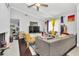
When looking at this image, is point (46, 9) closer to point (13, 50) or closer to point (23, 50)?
point (23, 50)

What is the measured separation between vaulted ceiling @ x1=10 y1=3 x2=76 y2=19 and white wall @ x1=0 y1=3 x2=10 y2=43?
0.50 ft

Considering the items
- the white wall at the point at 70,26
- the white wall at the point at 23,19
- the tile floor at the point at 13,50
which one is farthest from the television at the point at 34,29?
the white wall at the point at 70,26

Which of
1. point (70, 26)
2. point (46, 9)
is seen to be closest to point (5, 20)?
point (46, 9)

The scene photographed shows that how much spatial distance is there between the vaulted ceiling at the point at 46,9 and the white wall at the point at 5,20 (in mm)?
152

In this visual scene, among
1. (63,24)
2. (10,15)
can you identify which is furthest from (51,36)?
(10,15)

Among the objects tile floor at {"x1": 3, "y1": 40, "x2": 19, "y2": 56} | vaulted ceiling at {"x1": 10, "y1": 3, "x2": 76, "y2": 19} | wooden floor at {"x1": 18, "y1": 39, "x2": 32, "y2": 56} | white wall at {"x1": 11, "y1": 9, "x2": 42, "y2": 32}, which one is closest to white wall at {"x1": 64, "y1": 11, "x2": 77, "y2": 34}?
vaulted ceiling at {"x1": 10, "y1": 3, "x2": 76, "y2": 19}

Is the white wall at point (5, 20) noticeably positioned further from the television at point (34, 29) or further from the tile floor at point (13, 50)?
the television at point (34, 29)

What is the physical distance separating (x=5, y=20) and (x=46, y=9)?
857 mm

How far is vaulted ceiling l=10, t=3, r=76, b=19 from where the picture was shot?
233 centimetres

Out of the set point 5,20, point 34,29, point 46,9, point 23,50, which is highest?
point 46,9

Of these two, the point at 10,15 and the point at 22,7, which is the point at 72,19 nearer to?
the point at 22,7

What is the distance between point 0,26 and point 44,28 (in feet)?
2.89

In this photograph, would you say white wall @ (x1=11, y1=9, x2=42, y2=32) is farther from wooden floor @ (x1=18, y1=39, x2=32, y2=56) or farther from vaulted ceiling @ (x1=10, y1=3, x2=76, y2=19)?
wooden floor @ (x1=18, y1=39, x2=32, y2=56)

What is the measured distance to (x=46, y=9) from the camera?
7.93ft
